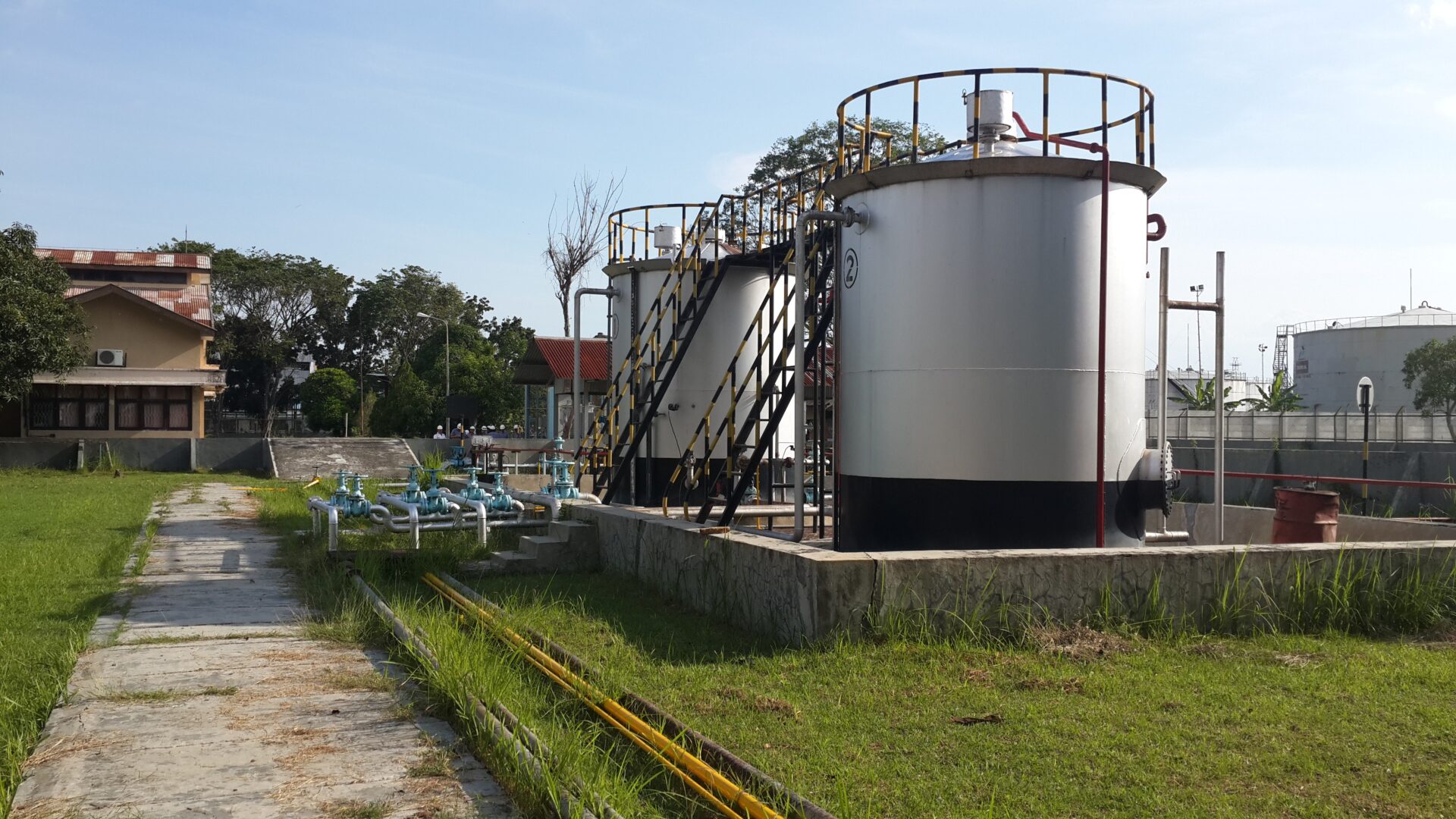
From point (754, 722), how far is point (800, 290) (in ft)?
14.7

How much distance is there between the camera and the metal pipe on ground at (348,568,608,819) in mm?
5027

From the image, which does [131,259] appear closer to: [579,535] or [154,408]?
[154,408]

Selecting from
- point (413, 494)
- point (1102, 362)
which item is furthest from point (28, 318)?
point (1102, 362)

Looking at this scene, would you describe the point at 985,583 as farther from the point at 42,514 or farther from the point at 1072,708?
the point at 42,514

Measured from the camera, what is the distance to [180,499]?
2528 cm

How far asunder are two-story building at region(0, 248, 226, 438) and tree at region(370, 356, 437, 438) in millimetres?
10631

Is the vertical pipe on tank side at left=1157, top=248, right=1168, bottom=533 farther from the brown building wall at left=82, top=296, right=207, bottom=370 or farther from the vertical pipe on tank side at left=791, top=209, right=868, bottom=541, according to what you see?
the brown building wall at left=82, top=296, right=207, bottom=370

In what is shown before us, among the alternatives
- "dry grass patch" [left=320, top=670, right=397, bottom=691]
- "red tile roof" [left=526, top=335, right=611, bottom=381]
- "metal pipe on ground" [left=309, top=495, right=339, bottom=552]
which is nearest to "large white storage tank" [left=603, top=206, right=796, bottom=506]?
"metal pipe on ground" [left=309, top=495, right=339, bottom=552]

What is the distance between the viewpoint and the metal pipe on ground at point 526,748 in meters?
5.03

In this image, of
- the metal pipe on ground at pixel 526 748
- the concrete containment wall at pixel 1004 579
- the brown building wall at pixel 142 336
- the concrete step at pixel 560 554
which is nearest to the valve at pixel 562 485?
the concrete step at pixel 560 554

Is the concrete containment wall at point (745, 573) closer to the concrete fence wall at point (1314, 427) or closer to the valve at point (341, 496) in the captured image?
the valve at point (341, 496)

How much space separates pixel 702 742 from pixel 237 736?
260cm

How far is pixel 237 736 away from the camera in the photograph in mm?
6680

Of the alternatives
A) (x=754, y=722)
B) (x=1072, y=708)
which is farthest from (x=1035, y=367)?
(x=754, y=722)
